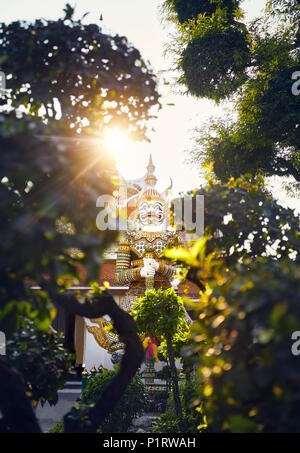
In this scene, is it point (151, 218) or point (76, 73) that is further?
point (151, 218)

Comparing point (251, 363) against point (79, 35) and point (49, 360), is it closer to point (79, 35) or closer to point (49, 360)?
point (49, 360)

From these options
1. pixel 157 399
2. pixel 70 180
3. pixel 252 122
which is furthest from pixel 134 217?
pixel 70 180

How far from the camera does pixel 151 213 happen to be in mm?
10453

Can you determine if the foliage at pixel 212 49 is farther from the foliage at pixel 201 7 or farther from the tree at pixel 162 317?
the tree at pixel 162 317

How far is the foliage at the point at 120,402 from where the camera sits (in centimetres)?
561

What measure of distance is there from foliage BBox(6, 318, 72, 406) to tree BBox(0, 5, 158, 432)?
0.74 ft

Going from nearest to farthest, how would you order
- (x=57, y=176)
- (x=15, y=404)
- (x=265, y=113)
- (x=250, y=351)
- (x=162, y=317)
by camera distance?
(x=250, y=351) < (x=57, y=176) < (x=15, y=404) < (x=162, y=317) < (x=265, y=113)

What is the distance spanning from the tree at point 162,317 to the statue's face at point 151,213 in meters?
4.17

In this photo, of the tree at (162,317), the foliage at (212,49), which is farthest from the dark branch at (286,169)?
the tree at (162,317)

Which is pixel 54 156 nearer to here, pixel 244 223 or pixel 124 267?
pixel 244 223

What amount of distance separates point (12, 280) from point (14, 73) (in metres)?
2.05

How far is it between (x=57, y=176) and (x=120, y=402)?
4.50m

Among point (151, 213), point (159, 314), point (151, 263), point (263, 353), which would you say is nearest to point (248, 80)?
point (151, 213)

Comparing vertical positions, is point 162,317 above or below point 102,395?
above
